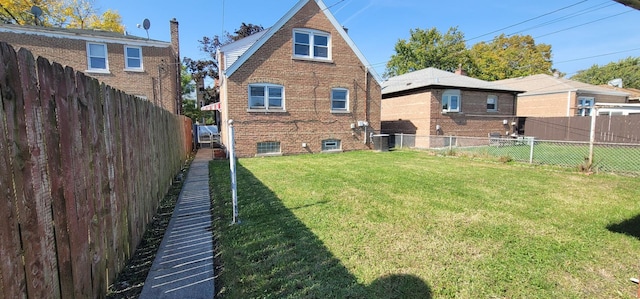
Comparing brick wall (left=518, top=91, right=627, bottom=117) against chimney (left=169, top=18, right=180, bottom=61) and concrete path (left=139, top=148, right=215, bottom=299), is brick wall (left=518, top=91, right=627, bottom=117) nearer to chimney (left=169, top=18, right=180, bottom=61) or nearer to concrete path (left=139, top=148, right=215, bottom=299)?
concrete path (left=139, top=148, right=215, bottom=299)

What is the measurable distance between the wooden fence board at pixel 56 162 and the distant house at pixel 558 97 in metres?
28.1

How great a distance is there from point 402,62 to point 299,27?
2901 centimetres

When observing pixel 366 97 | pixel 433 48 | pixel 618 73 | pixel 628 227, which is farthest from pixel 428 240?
pixel 618 73

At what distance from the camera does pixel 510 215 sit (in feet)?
15.6

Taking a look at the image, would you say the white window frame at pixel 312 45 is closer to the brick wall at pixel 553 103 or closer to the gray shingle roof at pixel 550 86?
the gray shingle roof at pixel 550 86

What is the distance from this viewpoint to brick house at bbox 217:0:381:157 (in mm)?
13188

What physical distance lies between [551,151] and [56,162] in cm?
1747

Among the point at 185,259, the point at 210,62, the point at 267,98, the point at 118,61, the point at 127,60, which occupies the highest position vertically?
the point at 210,62

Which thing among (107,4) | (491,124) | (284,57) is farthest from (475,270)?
(107,4)

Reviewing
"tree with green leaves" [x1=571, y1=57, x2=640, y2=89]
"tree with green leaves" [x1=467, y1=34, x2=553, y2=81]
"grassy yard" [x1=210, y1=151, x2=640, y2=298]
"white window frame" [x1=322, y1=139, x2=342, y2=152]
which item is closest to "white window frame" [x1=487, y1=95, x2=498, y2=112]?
"white window frame" [x1=322, y1=139, x2=342, y2=152]

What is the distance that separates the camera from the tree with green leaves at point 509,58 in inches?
1567

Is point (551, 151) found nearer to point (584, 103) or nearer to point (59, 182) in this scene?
point (584, 103)

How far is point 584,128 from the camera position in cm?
1797

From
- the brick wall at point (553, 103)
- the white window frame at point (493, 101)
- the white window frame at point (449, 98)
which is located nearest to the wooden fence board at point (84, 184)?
the white window frame at point (449, 98)
